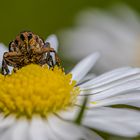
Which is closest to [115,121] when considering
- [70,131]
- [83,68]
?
[70,131]

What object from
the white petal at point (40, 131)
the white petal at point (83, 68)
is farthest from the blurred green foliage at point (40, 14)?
the white petal at point (40, 131)

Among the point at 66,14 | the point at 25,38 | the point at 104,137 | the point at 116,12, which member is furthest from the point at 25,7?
the point at 104,137

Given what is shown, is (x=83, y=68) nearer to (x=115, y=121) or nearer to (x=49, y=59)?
(x=49, y=59)

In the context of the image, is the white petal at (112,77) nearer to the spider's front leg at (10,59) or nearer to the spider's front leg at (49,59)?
the spider's front leg at (49,59)

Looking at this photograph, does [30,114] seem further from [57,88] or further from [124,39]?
[124,39]

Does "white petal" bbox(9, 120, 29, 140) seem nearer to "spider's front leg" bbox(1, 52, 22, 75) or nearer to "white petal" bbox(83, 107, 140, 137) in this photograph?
"white petal" bbox(83, 107, 140, 137)
